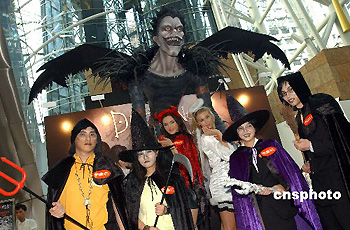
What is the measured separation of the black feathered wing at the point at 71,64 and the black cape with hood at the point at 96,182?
5.97ft

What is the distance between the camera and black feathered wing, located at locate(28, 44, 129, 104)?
466 cm

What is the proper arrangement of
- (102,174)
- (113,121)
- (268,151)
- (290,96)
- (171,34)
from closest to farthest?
(102,174), (268,151), (290,96), (171,34), (113,121)

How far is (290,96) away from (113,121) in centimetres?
331

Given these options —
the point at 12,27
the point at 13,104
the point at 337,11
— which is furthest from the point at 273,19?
the point at 13,104

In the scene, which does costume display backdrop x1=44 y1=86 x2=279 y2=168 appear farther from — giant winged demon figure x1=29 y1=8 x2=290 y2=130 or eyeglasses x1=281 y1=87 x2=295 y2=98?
eyeglasses x1=281 y1=87 x2=295 y2=98

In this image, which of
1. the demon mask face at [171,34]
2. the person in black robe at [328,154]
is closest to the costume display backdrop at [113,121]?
the demon mask face at [171,34]

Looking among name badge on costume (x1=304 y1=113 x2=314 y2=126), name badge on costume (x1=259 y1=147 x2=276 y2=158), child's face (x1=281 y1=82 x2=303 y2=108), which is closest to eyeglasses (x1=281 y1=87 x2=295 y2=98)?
child's face (x1=281 y1=82 x2=303 y2=108)

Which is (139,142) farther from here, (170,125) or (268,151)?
(170,125)

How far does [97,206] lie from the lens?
3055 millimetres

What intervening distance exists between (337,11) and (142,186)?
5465 millimetres

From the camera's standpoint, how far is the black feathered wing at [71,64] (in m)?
4.66

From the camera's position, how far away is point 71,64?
473 cm

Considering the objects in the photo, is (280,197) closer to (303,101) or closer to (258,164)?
(258,164)

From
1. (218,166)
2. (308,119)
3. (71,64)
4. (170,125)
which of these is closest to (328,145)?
(308,119)
